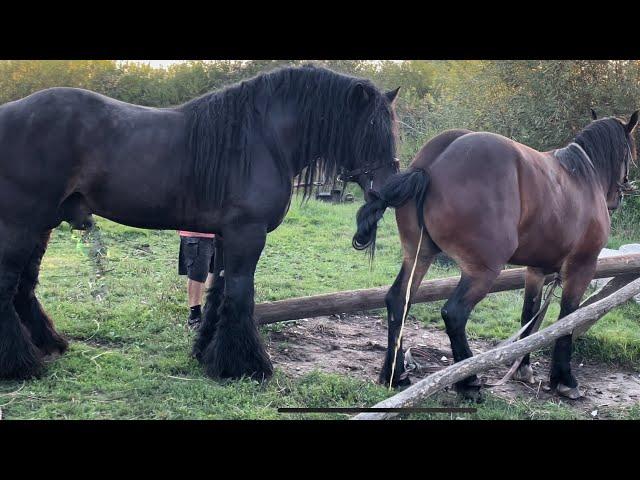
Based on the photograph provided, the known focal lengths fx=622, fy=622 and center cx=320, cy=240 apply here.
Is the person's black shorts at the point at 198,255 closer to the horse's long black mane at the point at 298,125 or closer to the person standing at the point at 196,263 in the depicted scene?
the person standing at the point at 196,263

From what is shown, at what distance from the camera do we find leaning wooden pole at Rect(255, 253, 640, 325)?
5.88 m

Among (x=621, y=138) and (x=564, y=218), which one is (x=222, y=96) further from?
(x=621, y=138)

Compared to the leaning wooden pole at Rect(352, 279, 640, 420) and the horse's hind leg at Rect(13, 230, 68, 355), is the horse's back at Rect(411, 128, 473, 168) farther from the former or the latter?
the horse's hind leg at Rect(13, 230, 68, 355)

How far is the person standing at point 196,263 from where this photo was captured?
6.08 metres

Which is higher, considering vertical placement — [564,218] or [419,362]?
[564,218]

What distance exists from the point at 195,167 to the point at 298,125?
87cm

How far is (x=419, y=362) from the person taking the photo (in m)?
5.77

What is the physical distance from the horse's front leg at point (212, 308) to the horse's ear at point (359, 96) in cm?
160

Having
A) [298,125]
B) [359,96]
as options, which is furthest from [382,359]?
[359,96]

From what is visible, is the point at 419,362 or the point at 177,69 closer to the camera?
the point at 419,362

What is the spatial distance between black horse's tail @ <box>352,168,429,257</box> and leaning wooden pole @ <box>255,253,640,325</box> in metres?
1.22

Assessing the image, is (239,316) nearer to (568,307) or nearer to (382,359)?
(382,359)

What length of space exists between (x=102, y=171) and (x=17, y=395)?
168 centimetres

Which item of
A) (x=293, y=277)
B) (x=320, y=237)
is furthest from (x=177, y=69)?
(x=293, y=277)
